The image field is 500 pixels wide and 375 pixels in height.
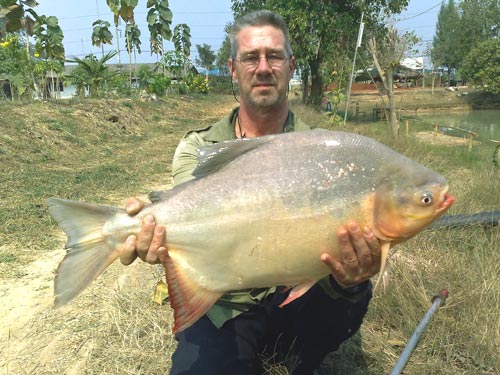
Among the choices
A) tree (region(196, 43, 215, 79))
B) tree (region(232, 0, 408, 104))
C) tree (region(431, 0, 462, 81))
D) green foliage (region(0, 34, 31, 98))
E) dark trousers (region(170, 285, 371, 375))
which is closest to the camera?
dark trousers (region(170, 285, 371, 375))

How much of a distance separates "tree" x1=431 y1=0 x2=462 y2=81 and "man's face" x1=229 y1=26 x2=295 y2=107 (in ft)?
209

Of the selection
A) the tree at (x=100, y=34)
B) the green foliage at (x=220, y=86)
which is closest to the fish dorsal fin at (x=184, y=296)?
the tree at (x=100, y=34)

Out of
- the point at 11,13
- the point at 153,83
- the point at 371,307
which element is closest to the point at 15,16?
the point at 11,13

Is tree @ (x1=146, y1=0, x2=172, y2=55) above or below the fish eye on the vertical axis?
above

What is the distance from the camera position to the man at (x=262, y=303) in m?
2.42

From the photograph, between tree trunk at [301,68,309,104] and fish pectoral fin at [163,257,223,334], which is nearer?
fish pectoral fin at [163,257,223,334]

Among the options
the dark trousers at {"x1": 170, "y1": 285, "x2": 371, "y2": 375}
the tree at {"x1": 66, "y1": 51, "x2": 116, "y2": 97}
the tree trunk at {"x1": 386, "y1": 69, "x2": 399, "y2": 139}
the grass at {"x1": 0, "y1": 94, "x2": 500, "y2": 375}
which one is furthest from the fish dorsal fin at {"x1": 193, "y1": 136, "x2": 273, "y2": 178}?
the tree at {"x1": 66, "y1": 51, "x2": 116, "y2": 97}

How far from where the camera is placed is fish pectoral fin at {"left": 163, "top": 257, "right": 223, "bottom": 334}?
78.0 inches

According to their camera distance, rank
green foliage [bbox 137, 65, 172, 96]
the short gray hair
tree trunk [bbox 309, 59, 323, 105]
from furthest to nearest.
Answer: green foliage [bbox 137, 65, 172, 96] < tree trunk [bbox 309, 59, 323, 105] < the short gray hair

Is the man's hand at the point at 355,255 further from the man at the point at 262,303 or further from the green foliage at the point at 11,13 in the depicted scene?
the green foliage at the point at 11,13

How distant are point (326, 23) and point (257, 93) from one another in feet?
63.4

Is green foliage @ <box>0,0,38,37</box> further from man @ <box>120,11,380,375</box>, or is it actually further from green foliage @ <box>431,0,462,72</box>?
green foliage @ <box>431,0,462,72</box>

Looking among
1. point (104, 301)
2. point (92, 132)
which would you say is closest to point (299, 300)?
point (104, 301)

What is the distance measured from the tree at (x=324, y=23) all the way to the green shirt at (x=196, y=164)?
60.1 ft
